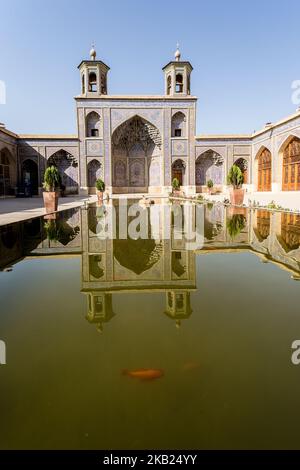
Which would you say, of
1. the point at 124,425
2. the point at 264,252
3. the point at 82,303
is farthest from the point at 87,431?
the point at 264,252

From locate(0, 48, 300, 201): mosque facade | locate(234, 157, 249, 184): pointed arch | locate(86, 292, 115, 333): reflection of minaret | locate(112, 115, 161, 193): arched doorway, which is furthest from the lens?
locate(112, 115, 161, 193): arched doorway

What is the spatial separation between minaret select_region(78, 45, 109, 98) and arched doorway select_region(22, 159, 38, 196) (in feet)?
20.2

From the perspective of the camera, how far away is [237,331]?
169 centimetres

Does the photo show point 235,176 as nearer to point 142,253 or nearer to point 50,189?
point 50,189

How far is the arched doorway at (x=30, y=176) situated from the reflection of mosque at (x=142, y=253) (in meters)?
17.4

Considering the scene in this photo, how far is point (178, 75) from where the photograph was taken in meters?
22.9

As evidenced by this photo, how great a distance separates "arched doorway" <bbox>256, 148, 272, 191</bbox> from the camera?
20753 mm

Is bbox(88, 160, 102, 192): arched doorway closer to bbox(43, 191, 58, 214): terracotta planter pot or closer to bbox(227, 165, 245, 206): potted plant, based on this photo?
bbox(227, 165, 245, 206): potted plant

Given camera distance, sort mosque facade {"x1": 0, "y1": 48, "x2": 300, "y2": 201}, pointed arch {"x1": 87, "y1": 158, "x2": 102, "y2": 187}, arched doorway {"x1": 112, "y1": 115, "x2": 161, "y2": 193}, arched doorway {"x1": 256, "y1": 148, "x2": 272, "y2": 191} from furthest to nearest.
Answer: arched doorway {"x1": 112, "y1": 115, "x2": 161, "y2": 193} → pointed arch {"x1": 87, "y1": 158, "x2": 102, "y2": 187} → mosque facade {"x1": 0, "y1": 48, "x2": 300, "y2": 201} → arched doorway {"x1": 256, "y1": 148, "x2": 272, "y2": 191}

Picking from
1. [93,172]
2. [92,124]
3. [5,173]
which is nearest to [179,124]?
[92,124]

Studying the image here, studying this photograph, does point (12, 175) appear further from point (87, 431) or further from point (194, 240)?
point (87, 431)

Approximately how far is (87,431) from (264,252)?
130 inches

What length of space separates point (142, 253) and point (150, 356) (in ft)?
7.79

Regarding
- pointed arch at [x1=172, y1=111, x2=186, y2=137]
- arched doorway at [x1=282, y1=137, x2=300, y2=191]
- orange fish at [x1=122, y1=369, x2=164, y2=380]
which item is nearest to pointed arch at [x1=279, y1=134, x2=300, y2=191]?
arched doorway at [x1=282, y1=137, x2=300, y2=191]
